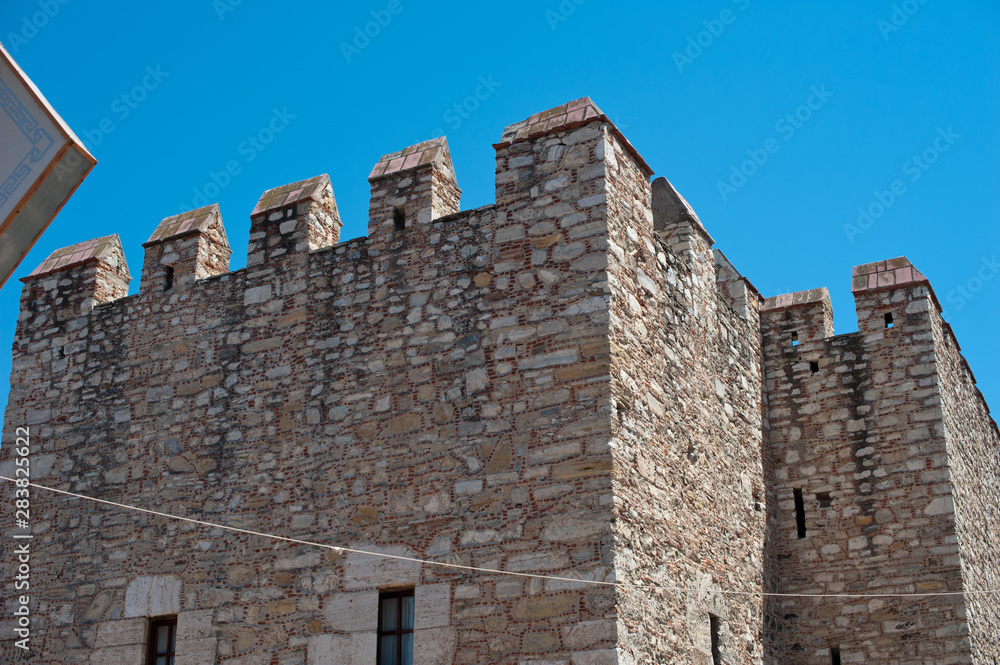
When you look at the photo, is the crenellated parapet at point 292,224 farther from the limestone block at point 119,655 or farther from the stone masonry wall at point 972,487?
the stone masonry wall at point 972,487

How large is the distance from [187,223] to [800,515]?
6907mm

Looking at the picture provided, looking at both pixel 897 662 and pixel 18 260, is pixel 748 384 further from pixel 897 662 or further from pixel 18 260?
pixel 18 260

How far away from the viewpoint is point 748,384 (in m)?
10.9

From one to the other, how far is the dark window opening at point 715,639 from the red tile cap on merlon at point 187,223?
5958 millimetres

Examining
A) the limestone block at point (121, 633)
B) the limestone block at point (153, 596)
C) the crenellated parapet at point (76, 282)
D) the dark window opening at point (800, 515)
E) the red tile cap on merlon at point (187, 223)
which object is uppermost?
the red tile cap on merlon at point (187, 223)

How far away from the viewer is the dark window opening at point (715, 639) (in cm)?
866

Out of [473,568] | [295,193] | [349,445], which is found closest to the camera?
[473,568]

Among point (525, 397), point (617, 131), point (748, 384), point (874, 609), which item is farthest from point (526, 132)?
point (874, 609)

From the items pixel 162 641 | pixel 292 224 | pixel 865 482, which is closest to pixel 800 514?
pixel 865 482

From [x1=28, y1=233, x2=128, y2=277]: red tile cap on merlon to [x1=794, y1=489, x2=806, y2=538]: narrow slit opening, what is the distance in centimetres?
744

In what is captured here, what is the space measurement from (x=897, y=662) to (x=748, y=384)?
2.99m

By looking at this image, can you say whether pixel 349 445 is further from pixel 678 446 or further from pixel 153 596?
pixel 678 446

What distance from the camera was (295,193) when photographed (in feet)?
32.5

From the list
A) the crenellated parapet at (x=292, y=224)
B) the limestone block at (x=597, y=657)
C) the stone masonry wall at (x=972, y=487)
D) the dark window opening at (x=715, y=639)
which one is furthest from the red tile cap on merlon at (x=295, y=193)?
the stone masonry wall at (x=972, y=487)
